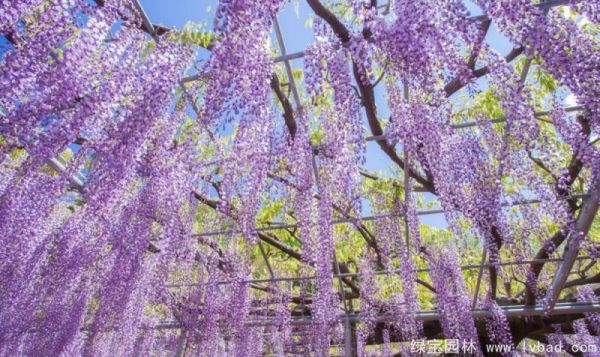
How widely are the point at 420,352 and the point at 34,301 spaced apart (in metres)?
5.86

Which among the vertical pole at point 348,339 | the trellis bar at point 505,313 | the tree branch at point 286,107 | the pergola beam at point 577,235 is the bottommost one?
the vertical pole at point 348,339

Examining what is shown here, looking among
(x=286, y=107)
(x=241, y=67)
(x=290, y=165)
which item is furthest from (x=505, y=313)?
(x=241, y=67)

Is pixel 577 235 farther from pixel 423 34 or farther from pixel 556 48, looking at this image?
pixel 423 34

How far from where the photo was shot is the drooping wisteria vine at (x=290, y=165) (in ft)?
8.64

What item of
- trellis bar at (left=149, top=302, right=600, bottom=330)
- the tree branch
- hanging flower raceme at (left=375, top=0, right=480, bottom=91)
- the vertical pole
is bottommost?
the vertical pole

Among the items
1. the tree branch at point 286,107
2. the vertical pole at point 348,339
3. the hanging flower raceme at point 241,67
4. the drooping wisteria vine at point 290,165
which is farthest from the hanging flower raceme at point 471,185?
the vertical pole at point 348,339

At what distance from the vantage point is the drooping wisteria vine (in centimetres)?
263

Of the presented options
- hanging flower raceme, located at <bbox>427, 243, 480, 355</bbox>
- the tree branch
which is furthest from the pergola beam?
the tree branch

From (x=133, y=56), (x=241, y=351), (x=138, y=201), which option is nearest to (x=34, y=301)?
(x=138, y=201)

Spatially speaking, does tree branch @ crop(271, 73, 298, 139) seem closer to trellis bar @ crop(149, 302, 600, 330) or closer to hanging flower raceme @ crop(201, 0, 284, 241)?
hanging flower raceme @ crop(201, 0, 284, 241)

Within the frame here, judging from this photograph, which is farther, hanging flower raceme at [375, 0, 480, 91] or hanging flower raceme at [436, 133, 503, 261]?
hanging flower raceme at [436, 133, 503, 261]

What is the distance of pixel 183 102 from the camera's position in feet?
13.4

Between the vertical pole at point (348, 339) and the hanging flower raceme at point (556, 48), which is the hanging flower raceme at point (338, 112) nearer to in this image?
the hanging flower raceme at point (556, 48)

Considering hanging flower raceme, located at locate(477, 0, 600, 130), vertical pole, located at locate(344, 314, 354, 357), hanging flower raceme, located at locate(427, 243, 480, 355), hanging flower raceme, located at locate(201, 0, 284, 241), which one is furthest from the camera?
vertical pole, located at locate(344, 314, 354, 357)
